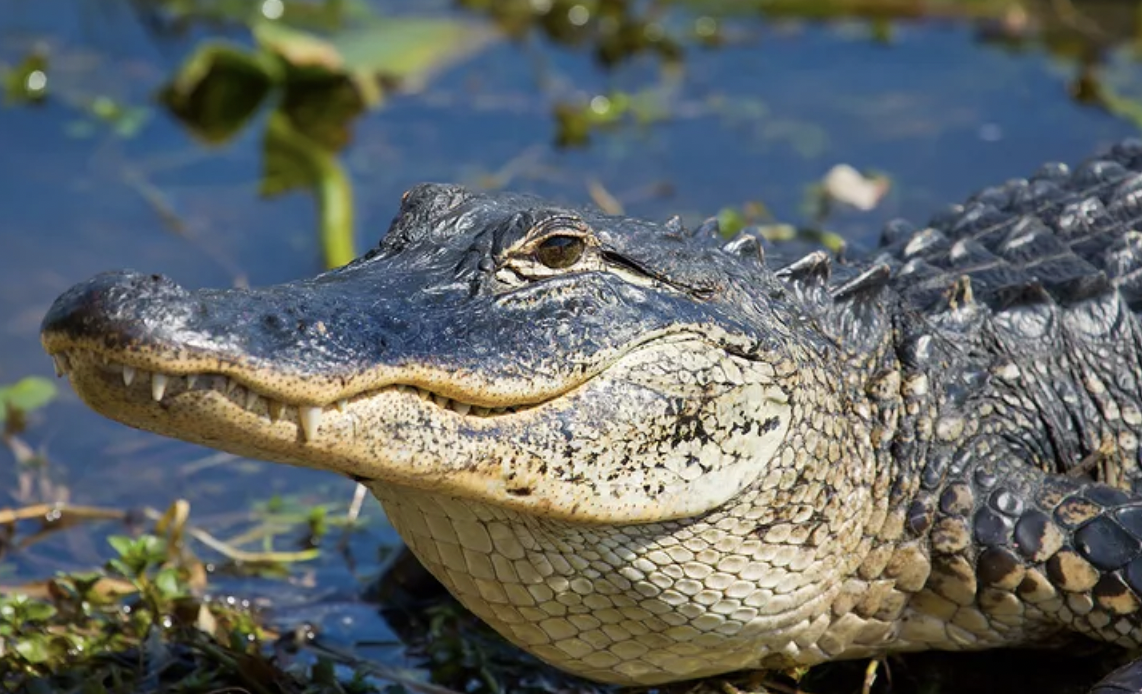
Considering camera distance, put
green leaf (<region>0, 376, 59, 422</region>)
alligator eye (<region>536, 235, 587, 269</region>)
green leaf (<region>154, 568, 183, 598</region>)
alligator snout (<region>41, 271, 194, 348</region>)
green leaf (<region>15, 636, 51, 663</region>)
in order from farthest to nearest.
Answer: green leaf (<region>0, 376, 59, 422</region>)
green leaf (<region>154, 568, 183, 598</region>)
green leaf (<region>15, 636, 51, 663</region>)
alligator eye (<region>536, 235, 587, 269</region>)
alligator snout (<region>41, 271, 194, 348</region>)

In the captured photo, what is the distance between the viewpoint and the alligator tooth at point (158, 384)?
2.69 metres

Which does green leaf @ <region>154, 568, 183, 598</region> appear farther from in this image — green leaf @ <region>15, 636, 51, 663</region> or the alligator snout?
the alligator snout

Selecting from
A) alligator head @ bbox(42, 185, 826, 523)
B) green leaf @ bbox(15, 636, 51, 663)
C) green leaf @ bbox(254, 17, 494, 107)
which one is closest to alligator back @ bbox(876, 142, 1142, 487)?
alligator head @ bbox(42, 185, 826, 523)

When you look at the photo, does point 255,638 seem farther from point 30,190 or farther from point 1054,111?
point 1054,111

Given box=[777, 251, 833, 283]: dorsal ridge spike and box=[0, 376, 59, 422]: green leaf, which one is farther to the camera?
box=[0, 376, 59, 422]: green leaf

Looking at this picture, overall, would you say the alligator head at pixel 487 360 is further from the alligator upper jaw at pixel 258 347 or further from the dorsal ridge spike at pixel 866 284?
the dorsal ridge spike at pixel 866 284

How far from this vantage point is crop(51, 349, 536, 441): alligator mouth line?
2693 millimetres

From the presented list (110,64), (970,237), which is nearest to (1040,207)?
(970,237)

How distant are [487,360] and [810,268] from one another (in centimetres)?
106

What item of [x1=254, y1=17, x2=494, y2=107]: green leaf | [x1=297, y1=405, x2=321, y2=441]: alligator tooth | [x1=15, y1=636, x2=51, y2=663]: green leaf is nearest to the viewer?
[x1=297, y1=405, x2=321, y2=441]: alligator tooth

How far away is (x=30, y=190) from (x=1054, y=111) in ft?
16.9

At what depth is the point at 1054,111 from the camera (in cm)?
821

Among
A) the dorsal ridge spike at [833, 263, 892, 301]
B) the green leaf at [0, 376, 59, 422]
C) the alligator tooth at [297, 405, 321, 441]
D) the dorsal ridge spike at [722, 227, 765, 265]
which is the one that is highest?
the alligator tooth at [297, 405, 321, 441]

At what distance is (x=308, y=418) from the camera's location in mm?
2834
